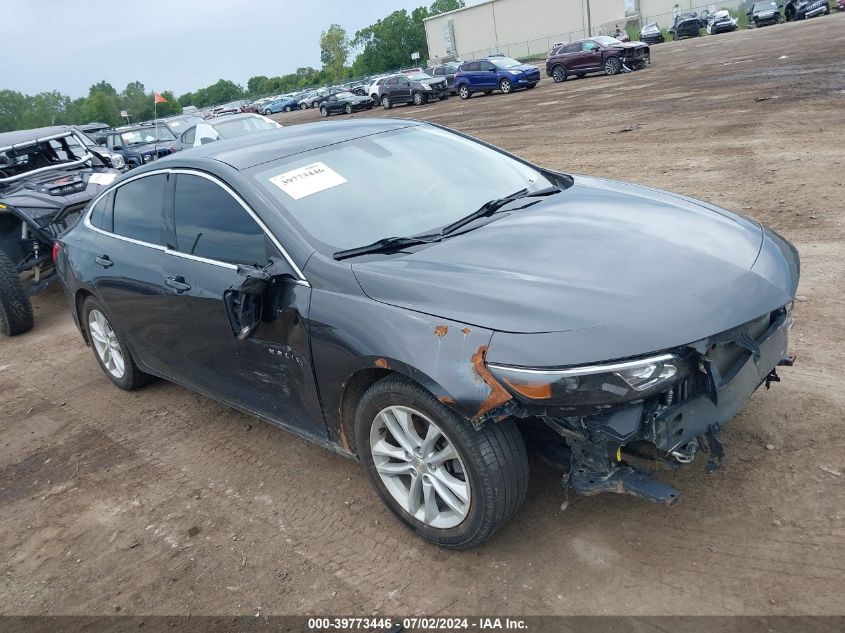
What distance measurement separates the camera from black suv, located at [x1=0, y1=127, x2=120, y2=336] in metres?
7.24

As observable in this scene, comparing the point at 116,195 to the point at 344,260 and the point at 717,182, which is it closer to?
the point at 344,260

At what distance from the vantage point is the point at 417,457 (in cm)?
305

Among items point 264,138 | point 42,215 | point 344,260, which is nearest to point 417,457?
point 344,260

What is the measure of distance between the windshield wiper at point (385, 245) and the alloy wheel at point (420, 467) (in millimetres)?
753

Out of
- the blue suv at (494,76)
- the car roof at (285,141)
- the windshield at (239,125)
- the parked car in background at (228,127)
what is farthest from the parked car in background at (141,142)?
the blue suv at (494,76)

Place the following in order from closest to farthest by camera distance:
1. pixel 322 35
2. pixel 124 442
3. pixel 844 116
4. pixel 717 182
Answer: pixel 124 442, pixel 717 182, pixel 844 116, pixel 322 35

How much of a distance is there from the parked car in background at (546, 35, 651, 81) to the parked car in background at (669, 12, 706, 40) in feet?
73.9

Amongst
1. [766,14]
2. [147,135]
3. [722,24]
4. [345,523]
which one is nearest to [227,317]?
[345,523]

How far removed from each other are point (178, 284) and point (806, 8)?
45.3 meters

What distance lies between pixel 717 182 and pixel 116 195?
22.0ft

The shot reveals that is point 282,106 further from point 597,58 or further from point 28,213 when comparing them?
point 28,213

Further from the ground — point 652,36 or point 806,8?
point 806,8

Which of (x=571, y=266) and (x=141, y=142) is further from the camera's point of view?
(x=141, y=142)

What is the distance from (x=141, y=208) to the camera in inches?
177
